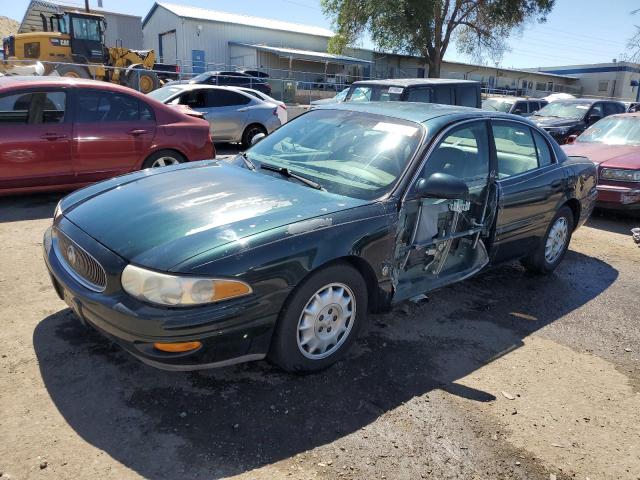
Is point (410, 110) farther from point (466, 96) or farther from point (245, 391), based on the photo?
point (466, 96)

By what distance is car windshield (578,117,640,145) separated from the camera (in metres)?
8.77

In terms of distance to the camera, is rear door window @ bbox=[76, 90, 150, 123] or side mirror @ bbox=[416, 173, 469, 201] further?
rear door window @ bbox=[76, 90, 150, 123]

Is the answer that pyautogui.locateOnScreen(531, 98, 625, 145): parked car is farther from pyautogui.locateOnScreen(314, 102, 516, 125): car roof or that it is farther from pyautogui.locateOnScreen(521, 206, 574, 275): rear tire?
pyautogui.locateOnScreen(314, 102, 516, 125): car roof

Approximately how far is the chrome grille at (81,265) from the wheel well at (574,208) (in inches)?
175

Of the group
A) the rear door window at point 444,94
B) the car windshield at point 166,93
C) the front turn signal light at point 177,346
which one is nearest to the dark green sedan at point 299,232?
the front turn signal light at point 177,346

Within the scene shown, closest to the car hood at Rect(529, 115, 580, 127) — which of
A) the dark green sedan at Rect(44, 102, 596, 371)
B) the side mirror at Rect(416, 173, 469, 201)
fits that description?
the dark green sedan at Rect(44, 102, 596, 371)

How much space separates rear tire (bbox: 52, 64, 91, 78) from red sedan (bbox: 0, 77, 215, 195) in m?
13.2

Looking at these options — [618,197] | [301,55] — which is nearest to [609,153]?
[618,197]

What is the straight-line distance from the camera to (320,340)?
3092mm

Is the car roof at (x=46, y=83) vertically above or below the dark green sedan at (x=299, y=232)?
above

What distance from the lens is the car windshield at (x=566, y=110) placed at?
546 inches

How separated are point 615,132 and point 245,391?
347 inches

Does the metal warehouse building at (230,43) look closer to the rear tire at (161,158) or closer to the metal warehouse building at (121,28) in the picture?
the metal warehouse building at (121,28)

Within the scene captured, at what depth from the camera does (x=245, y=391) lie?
9.64ft
